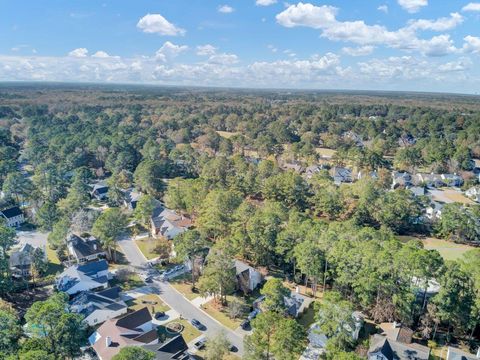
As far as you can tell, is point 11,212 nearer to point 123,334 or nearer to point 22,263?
point 22,263

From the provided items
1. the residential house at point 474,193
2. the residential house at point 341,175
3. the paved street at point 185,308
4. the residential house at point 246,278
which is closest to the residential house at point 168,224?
the paved street at point 185,308

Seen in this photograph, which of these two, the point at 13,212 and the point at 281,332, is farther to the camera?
the point at 13,212

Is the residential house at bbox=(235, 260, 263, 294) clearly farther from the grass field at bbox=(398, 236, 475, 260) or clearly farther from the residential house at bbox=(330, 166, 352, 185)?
the residential house at bbox=(330, 166, 352, 185)

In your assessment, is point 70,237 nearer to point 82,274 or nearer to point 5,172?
point 82,274

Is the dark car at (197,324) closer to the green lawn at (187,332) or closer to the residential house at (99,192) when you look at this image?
the green lawn at (187,332)

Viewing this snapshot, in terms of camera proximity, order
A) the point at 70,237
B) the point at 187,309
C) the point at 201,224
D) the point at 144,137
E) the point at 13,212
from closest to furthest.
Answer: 1. the point at 187,309
2. the point at 70,237
3. the point at 201,224
4. the point at 13,212
5. the point at 144,137

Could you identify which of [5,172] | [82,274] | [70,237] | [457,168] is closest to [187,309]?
[82,274]
